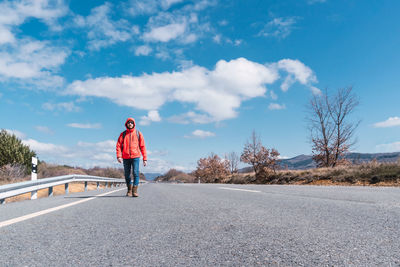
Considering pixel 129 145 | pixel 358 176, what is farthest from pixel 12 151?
pixel 358 176

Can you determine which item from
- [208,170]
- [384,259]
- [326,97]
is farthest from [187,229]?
[208,170]

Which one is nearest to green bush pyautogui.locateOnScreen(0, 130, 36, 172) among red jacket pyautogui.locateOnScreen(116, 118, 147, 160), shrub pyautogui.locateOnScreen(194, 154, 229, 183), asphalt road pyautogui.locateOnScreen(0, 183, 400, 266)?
red jacket pyautogui.locateOnScreen(116, 118, 147, 160)

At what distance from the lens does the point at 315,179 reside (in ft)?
58.2

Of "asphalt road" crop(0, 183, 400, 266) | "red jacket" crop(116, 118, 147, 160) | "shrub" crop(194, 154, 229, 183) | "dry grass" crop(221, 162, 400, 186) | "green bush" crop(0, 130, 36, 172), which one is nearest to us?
"asphalt road" crop(0, 183, 400, 266)

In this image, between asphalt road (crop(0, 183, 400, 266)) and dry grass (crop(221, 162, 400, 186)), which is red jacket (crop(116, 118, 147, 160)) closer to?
asphalt road (crop(0, 183, 400, 266))

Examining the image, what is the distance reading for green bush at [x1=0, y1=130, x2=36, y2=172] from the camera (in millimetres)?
28828

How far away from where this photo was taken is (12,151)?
96.2 ft

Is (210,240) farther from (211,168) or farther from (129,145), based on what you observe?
(211,168)

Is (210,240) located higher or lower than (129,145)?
lower

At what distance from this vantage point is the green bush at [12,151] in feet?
94.6

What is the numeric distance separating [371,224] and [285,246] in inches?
55.8

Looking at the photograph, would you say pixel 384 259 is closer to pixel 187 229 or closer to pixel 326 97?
pixel 187 229

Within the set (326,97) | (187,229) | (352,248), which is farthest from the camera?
(326,97)

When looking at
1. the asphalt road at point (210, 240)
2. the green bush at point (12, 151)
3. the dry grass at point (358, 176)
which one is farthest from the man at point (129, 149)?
the green bush at point (12, 151)
